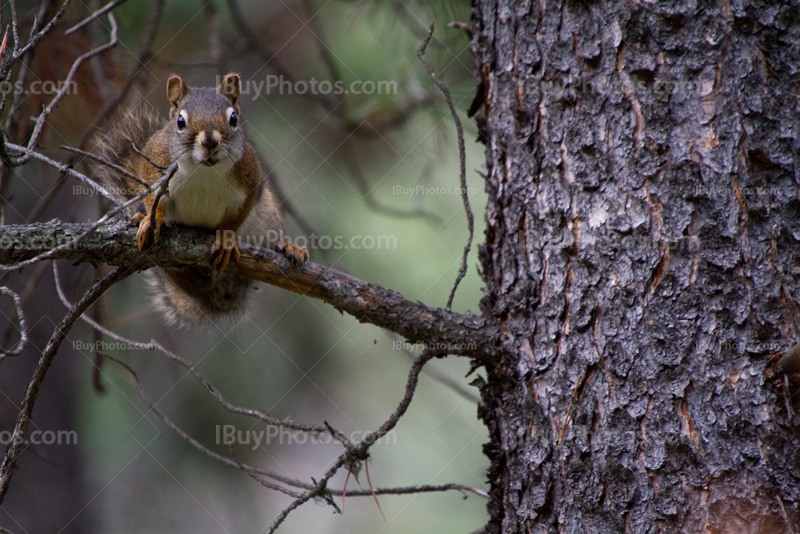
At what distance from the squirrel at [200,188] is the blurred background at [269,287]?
0.55 feet

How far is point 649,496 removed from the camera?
106cm

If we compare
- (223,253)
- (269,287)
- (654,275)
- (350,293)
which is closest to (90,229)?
(223,253)

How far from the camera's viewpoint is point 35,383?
1118 mm

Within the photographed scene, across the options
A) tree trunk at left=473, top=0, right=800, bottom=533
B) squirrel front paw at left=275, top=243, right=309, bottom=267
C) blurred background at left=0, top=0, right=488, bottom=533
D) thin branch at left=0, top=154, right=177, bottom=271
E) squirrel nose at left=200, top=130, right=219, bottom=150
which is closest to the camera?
thin branch at left=0, top=154, right=177, bottom=271

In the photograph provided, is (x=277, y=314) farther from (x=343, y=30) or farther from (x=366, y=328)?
(x=343, y=30)

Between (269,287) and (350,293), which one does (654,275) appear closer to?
(350,293)

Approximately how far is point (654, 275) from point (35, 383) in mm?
1227

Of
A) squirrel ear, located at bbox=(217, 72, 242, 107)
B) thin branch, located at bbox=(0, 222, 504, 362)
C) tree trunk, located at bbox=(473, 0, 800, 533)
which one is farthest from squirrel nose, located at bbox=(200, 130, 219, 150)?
tree trunk, located at bbox=(473, 0, 800, 533)

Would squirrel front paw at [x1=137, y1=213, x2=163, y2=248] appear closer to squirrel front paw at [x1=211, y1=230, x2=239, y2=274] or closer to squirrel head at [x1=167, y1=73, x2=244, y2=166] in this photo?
squirrel front paw at [x1=211, y1=230, x2=239, y2=274]

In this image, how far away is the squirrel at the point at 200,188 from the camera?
150cm

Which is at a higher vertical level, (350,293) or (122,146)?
(122,146)

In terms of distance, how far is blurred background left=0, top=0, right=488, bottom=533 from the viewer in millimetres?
2342

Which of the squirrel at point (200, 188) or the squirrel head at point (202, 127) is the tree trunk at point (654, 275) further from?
the squirrel head at point (202, 127)

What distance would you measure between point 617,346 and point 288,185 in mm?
2361
